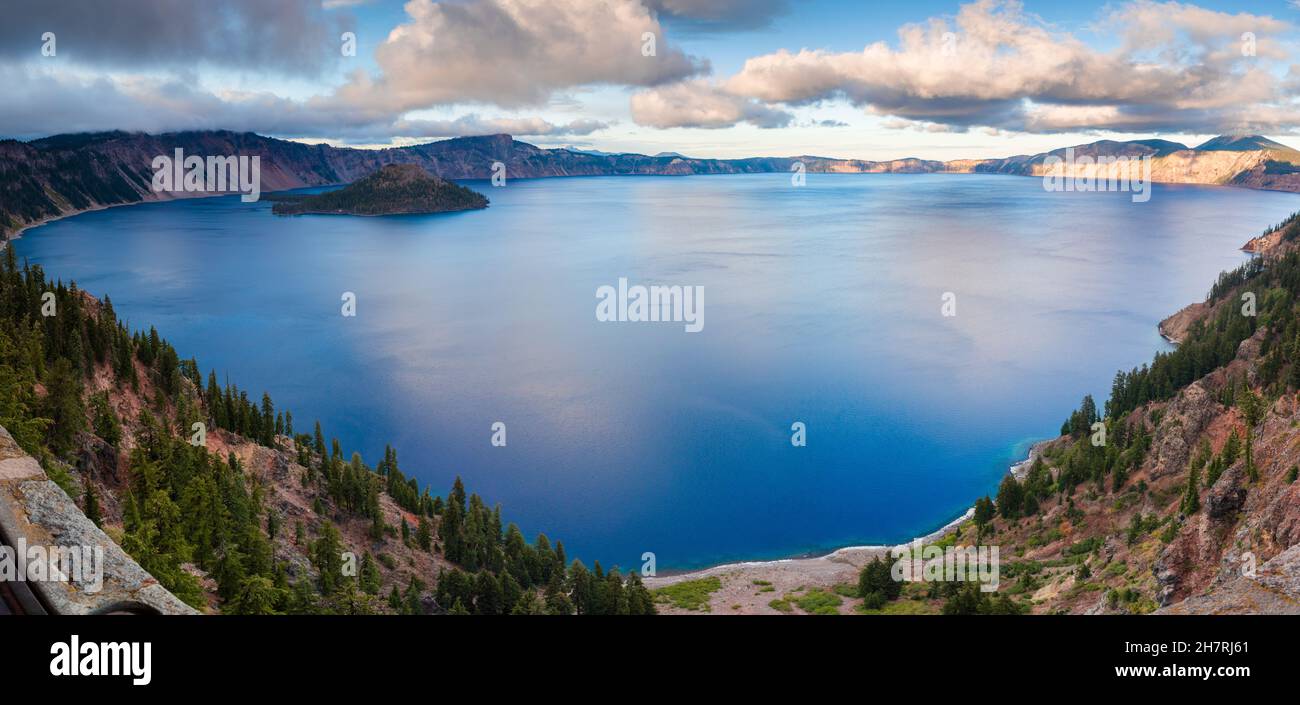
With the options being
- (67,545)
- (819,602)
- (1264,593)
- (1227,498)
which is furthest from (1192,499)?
(67,545)

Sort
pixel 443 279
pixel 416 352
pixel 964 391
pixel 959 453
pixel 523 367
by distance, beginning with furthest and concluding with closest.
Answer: pixel 443 279 → pixel 416 352 → pixel 523 367 → pixel 964 391 → pixel 959 453

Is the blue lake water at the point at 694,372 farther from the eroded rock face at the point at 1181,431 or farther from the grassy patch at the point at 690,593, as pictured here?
the eroded rock face at the point at 1181,431

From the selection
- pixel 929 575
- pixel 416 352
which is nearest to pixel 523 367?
pixel 416 352

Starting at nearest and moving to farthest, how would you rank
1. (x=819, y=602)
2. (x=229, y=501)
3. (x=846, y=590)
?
(x=229, y=501) → (x=819, y=602) → (x=846, y=590)

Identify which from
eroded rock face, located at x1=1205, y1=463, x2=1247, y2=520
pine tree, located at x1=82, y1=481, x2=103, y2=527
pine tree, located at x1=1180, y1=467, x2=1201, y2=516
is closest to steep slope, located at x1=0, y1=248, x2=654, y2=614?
pine tree, located at x1=82, y1=481, x2=103, y2=527

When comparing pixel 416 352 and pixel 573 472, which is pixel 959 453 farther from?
pixel 416 352

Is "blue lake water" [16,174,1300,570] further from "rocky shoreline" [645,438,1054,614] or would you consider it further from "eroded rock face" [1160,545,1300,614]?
"eroded rock face" [1160,545,1300,614]

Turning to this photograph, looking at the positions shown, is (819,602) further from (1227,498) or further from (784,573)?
(1227,498)
